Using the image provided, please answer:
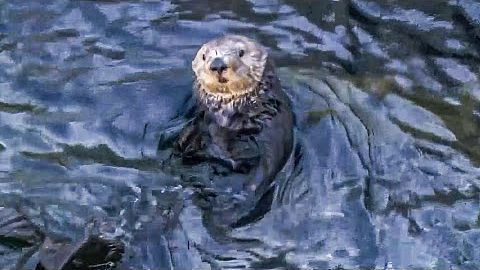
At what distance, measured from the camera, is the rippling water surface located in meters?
5.94

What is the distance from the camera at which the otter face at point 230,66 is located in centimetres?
652

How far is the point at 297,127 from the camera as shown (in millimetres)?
6824

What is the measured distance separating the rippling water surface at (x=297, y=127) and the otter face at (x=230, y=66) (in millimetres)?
437

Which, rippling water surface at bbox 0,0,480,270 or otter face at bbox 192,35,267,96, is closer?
rippling water surface at bbox 0,0,480,270

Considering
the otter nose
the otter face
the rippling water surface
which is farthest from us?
the otter face

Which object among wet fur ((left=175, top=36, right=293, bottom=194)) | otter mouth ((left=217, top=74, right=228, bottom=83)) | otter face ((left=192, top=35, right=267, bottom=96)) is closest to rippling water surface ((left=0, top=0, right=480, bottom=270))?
wet fur ((left=175, top=36, right=293, bottom=194))

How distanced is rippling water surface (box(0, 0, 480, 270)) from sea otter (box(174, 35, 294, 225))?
18 centimetres

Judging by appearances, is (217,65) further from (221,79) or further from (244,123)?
(244,123)

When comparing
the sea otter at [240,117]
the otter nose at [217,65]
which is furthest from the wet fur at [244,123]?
the otter nose at [217,65]

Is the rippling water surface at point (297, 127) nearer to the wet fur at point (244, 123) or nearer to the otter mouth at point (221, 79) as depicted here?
the wet fur at point (244, 123)

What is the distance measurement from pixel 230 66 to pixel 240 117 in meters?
0.44

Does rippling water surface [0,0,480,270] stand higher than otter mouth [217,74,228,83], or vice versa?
otter mouth [217,74,228,83]

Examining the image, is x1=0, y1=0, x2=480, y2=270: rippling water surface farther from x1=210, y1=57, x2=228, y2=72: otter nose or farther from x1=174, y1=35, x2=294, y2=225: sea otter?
x1=210, y1=57, x2=228, y2=72: otter nose

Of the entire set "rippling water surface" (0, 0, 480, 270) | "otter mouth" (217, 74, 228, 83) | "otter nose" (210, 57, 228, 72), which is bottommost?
"rippling water surface" (0, 0, 480, 270)
